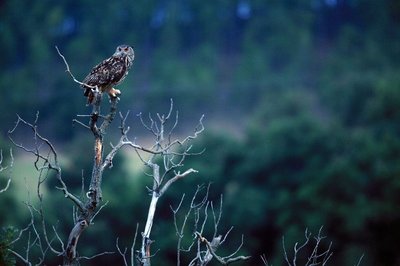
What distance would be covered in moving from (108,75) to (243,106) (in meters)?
59.8

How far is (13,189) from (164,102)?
80.5ft

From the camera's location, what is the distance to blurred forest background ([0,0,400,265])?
41.3 meters

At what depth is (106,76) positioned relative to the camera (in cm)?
1151

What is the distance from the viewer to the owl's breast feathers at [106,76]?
11.4 metres

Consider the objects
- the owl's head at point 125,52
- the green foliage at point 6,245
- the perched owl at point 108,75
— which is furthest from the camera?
the owl's head at point 125,52

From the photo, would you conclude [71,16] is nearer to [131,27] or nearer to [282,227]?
[131,27]

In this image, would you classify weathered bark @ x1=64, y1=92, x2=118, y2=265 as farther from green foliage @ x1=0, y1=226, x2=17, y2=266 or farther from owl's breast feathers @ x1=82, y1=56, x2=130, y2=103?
owl's breast feathers @ x1=82, y1=56, x2=130, y2=103

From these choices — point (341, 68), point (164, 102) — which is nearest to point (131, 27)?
point (164, 102)

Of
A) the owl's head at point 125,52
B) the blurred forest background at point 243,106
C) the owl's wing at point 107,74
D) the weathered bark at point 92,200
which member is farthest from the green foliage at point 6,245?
the blurred forest background at point 243,106

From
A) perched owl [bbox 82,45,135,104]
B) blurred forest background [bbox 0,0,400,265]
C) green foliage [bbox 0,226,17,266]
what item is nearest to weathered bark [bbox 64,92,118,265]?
green foliage [bbox 0,226,17,266]

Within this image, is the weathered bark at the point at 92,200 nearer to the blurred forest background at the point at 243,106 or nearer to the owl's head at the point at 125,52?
the owl's head at the point at 125,52

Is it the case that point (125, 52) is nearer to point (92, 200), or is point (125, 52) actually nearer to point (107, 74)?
point (107, 74)

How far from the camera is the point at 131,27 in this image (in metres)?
78.0

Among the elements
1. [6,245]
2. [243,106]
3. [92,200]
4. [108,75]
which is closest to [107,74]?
[108,75]
